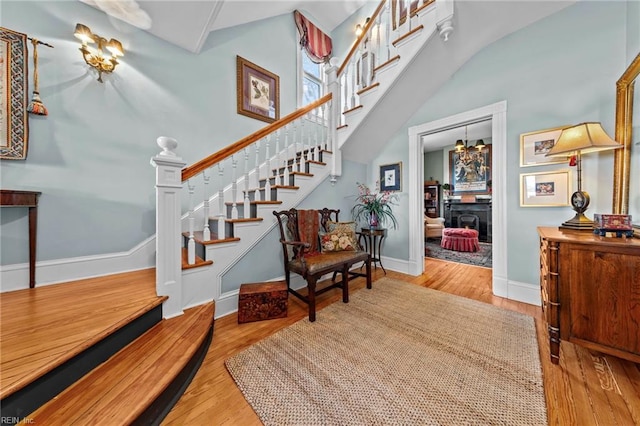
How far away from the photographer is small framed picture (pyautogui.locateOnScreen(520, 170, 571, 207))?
A: 6.77 ft

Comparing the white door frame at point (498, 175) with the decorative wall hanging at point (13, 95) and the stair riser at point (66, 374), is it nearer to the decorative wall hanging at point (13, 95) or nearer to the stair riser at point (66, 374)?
the stair riser at point (66, 374)

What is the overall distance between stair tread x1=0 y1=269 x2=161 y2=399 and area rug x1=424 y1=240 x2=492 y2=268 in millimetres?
4329

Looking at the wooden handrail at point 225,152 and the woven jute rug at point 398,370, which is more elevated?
the wooden handrail at point 225,152

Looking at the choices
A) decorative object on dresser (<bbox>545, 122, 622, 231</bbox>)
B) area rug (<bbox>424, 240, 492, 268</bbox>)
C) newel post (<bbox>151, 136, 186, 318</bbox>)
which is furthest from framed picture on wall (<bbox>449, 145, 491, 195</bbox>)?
newel post (<bbox>151, 136, 186, 318</bbox>)

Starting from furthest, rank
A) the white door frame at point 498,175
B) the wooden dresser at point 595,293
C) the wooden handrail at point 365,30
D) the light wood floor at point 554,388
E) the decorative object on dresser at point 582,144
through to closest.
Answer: the wooden handrail at point 365,30
the white door frame at point 498,175
the decorative object on dresser at point 582,144
the wooden dresser at point 595,293
the light wood floor at point 554,388

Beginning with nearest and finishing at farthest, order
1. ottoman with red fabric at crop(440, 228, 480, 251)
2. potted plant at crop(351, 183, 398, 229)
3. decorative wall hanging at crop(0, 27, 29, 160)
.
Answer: decorative wall hanging at crop(0, 27, 29, 160)
potted plant at crop(351, 183, 398, 229)
ottoman with red fabric at crop(440, 228, 480, 251)

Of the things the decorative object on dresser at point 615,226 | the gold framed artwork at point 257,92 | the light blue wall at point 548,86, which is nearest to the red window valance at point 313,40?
the gold framed artwork at point 257,92

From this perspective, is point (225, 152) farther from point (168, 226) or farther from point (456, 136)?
point (456, 136)

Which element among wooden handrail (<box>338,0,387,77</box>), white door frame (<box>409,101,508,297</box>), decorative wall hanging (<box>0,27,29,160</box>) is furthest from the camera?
wooden handrail (<box>338,0,387,77</box>)

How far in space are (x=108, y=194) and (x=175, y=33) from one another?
1848 mm

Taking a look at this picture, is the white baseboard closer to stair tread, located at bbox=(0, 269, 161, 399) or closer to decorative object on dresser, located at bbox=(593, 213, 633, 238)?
stair tread, located at bbox=(0, 269, 161, 399)

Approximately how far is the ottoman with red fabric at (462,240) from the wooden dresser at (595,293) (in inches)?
130

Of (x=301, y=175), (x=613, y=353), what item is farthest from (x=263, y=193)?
(x=613, y=353)

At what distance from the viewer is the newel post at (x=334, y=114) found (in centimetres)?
300
